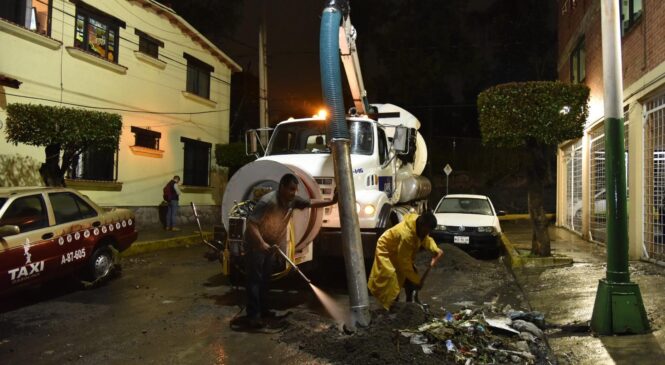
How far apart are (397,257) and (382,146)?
11.4 ft

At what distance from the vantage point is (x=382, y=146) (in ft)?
28.7

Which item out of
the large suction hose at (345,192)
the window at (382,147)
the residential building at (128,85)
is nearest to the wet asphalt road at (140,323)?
the large suction hose at (345,192)

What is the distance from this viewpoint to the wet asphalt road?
16.1 ft

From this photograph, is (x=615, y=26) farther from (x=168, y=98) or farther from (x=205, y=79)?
(x=205, y=79)

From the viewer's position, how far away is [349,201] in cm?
536

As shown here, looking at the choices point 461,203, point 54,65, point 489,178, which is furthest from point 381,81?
point 54,65

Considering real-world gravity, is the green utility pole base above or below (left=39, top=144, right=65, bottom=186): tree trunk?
below

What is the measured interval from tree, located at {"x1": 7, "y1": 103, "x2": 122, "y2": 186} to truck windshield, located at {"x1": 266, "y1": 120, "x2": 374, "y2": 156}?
12.8 feet

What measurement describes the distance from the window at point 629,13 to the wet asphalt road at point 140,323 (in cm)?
793

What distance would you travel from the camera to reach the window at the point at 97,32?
13250 millimetres

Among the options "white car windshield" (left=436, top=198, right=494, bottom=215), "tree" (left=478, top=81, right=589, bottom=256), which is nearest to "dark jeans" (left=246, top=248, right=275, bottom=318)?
"tree" (left=478, top=81, right=589, bottom=256)

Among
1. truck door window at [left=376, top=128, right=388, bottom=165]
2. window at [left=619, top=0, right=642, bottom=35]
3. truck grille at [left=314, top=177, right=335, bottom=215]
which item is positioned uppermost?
window at [left=619, top=0, right=642, bottom=35]

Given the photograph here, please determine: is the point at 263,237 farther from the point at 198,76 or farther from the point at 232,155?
the point at 198,76

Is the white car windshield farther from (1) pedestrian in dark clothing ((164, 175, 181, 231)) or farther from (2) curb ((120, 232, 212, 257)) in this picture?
(1) pedestrian in dark clothing ((164, 175, 181, 231))
